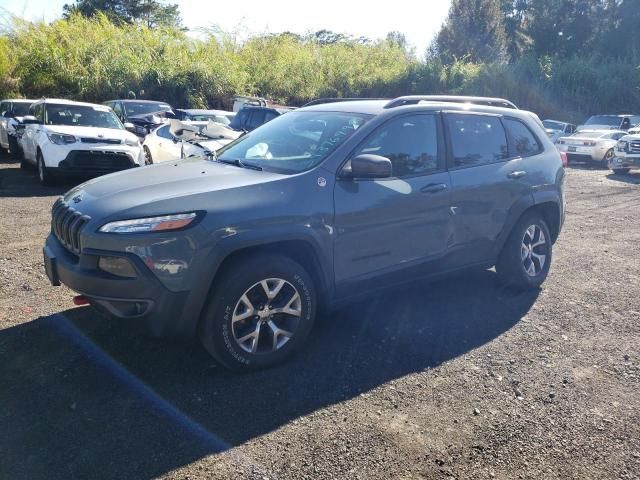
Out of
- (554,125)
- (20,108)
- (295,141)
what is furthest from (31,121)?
(554,125)

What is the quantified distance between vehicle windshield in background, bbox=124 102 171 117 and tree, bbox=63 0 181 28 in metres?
31.3

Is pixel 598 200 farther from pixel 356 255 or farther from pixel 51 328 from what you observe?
pixel 51 328

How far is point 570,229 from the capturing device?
887 cm

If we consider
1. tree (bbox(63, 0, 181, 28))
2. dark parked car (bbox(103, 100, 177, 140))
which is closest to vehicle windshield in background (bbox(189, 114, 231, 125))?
dark parked car (bbox(103, 100, 177, 140))

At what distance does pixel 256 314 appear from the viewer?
377 cm

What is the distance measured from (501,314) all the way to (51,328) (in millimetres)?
3732

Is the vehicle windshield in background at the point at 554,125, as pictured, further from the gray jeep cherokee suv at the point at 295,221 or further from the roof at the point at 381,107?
the roof at the point at 381,107

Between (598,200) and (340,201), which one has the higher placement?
(340,201)

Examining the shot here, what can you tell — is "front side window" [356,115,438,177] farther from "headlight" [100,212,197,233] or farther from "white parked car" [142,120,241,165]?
"white parked car" [142,120,241,165]

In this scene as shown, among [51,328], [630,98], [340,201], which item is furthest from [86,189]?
[630,98]

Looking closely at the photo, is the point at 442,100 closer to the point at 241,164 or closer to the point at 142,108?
the point at 241,164

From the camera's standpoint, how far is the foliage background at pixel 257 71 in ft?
71.8

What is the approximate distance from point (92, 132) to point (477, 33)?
47731 mm

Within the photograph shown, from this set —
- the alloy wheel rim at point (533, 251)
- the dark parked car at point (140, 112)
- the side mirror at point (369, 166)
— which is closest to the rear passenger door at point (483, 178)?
the alloy wheel rim at point (533, 251)
